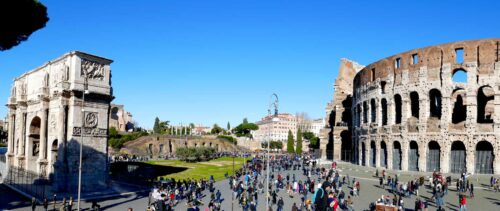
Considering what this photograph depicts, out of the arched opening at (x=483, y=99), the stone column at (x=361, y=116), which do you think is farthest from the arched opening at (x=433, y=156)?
the stone column at (x=361, y=116)

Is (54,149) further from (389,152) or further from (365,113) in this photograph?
(365,113)

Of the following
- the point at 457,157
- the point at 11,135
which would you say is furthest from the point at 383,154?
the point at 11,135

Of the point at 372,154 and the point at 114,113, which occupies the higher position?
the point at 114,113

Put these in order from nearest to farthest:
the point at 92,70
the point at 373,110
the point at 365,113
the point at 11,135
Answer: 1. the point at 92,70
2. the point at 11,135
3. the point at 373,110
4. the point at 365,113

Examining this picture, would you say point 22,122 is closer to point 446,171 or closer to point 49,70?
point 49,70

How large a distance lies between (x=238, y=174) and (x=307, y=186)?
941 centimetres

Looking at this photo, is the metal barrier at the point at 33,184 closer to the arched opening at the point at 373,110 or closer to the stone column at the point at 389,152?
the stone column at the point at 389,152

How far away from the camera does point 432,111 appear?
43.1 metres

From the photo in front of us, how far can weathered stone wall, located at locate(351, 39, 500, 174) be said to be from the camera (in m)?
34.7

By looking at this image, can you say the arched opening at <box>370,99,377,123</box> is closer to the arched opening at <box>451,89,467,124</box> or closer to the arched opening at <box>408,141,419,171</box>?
the arched opening at <box>408,141,419,171</box>

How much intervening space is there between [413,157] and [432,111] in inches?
278

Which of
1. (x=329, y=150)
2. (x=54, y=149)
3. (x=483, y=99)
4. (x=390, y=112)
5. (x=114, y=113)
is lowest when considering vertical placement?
(x=329, y=150)

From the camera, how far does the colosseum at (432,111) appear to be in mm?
34719

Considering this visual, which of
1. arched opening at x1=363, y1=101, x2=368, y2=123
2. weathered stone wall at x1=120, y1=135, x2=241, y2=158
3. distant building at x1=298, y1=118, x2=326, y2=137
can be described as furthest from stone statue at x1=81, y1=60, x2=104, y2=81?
distant building at x1=298, y1=118, x2=326, y2=137
